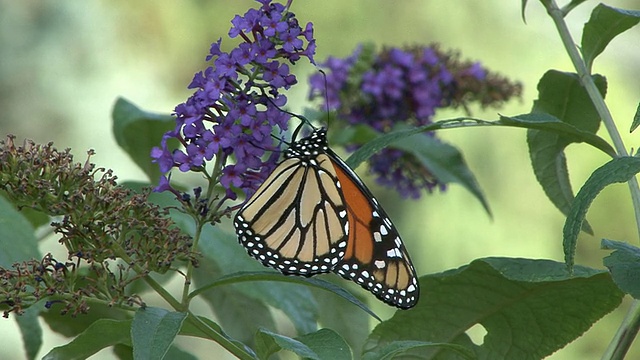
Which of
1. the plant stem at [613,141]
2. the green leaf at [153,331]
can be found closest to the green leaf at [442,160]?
the plant stem at [613,141]

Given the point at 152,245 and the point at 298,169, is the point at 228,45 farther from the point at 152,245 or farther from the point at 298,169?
the point at 152,245

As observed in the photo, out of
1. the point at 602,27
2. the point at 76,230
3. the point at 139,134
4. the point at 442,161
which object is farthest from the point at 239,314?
the point at 602,27

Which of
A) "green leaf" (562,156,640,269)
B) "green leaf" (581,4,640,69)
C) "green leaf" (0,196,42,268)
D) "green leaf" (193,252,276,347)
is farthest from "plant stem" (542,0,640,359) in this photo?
"green leaf" (0,196,42,268)

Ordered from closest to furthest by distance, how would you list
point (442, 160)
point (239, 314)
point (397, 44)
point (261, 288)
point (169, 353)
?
point (169, 353) < point (261, 288) < point (239, 314) < point (442, 160) < point (397, 44)

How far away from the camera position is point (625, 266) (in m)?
1.17

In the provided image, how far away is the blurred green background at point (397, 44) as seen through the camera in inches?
165

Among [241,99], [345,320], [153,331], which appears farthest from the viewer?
[345,320]

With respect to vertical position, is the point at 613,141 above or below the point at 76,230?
above

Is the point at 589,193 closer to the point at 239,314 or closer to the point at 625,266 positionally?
the point at 625,266

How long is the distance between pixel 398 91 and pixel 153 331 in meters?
1.59

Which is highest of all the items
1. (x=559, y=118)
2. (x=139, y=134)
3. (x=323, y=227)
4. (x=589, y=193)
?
(x=139, y=134)

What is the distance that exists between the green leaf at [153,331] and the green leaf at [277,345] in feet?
0.35

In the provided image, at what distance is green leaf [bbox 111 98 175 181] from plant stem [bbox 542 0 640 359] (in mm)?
872

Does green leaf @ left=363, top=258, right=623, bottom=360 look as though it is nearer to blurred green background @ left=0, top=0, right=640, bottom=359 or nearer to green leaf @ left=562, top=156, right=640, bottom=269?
green leaf @ left=562, top=156, right=640, bottom=269
